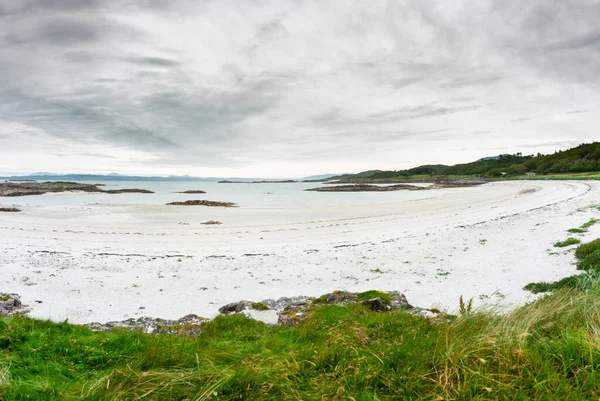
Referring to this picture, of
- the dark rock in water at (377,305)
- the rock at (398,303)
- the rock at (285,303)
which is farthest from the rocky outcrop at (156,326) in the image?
the rock at (398,303)

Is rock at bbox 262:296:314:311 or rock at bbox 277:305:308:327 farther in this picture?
rock at bbox 262:296:314:311

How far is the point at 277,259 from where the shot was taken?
54.4 ft

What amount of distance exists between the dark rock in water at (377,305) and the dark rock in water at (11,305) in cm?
1006

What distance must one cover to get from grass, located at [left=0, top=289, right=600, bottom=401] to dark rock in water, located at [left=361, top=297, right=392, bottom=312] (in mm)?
3846

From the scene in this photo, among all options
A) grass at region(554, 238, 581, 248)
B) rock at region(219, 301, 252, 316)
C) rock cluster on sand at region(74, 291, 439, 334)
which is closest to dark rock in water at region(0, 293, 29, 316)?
rock cluster on sand at region(74, 291, 439, 334)

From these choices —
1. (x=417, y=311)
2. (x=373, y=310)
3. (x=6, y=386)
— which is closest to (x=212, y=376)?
(x=6, y=386)

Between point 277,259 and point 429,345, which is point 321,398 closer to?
point 429,345

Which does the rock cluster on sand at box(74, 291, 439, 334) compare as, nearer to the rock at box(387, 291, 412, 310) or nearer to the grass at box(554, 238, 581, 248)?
the rock at box(387, 291, 412, 310)

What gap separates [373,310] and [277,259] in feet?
31.0

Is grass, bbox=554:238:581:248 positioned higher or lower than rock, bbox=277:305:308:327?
higher

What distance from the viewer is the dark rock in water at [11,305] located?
8.79 meters

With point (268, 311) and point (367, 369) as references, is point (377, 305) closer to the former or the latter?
point (268, 311)

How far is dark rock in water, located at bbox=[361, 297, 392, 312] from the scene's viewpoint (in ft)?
25.7

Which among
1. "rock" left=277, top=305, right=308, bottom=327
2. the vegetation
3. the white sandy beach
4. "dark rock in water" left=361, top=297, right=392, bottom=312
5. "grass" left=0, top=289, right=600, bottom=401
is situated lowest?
the white sandy beach
